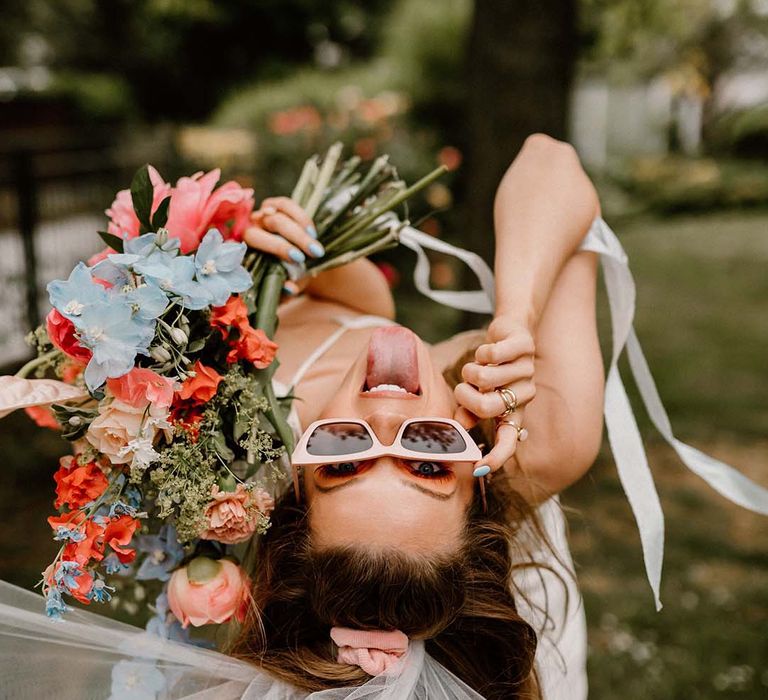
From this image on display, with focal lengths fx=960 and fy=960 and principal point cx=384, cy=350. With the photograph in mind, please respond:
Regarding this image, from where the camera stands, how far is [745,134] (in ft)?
61.3

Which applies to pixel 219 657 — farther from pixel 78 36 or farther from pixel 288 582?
pixel 78 36

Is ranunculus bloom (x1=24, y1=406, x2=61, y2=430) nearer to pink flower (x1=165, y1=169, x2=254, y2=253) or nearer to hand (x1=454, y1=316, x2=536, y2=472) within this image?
pink flower (x1=165, y1=169, x2=254, y2=253)

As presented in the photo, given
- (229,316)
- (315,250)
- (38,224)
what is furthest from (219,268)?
(38,224)

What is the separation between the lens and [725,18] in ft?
59.1

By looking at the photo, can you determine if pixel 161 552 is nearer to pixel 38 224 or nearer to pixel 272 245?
pixel 272 245

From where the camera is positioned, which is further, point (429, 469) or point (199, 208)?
point (199, 208)

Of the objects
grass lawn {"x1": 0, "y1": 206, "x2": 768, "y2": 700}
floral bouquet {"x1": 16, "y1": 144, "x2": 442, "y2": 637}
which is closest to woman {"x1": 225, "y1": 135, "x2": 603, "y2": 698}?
floral bouquet {"x1": 16, "y1": 144, "x2": 442, "y2": 637}

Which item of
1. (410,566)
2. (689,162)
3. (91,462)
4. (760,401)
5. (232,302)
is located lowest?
(689,162)

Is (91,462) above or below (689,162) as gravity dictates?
above

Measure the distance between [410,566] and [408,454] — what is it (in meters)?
0.21

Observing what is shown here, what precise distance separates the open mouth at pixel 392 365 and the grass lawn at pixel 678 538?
549 mm

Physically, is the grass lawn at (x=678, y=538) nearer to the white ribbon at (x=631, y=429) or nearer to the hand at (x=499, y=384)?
the white ribbon at (x=631, y=429)

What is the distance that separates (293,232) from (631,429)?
0.93 metres

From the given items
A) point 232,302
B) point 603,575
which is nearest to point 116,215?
point 232,302
